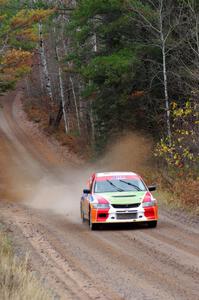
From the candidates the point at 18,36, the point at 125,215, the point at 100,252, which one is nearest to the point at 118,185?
the point at 125,215

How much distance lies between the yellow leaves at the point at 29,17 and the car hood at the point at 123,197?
70.6 ft

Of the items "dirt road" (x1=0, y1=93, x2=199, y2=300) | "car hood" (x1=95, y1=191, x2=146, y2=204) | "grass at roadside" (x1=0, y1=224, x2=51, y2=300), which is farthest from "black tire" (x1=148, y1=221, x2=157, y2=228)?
"grass at roadside" (x1=0, y1=224, x2=51, y2=300)

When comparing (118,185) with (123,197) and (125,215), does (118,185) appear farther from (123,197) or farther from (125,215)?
(125,215)

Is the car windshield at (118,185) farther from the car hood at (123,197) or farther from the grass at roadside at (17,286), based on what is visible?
the grass at roadside at (17,286)

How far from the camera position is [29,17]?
1463 inches

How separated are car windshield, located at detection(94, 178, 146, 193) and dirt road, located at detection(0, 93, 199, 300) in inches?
45.7

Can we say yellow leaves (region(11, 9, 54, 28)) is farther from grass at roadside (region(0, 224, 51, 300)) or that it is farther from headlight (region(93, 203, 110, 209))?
grass at roadside (region(0, 224, 51, 300))

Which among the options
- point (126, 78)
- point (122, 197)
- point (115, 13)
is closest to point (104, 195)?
point (122, 197)

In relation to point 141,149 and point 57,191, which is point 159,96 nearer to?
point 141,149

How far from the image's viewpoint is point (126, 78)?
32.6 meters

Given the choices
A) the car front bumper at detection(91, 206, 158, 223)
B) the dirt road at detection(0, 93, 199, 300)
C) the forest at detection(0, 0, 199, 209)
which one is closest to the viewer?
the dirt road at detection(0, 93, 199, 300)

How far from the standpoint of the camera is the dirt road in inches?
373

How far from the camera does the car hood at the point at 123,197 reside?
1673 centimetres

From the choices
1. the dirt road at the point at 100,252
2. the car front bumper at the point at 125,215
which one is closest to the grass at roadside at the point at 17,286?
the dirt road at the point at 100,252
